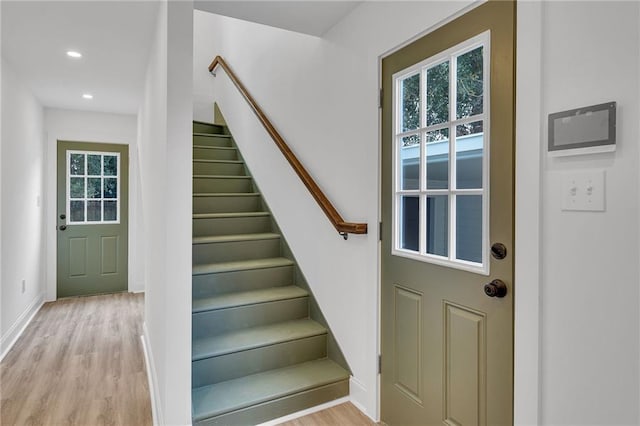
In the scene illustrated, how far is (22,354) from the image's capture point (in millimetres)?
2973

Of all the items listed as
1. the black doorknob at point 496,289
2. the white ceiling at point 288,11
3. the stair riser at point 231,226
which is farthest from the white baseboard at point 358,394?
the white ceiling at point 288,11

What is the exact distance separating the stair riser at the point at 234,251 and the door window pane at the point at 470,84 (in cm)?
196

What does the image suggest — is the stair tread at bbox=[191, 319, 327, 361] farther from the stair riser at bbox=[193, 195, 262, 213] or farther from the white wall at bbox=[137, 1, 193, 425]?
the stair riser at bbox=[193, 195, 262, 213]

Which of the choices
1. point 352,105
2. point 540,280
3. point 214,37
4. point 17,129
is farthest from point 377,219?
point 214,37

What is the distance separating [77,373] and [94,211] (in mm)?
2833

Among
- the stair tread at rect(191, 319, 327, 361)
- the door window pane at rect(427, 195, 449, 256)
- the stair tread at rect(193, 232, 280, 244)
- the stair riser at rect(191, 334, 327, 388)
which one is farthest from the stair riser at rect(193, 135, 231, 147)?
the door window pane at rect(427, 195, 449, 256)

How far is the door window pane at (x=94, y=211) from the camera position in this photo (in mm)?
4887

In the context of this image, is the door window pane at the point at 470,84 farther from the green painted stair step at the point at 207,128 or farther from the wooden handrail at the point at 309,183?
the green painted stair step at the point at 207,128

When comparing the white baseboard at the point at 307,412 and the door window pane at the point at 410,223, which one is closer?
the door window pane at the point at 410,223

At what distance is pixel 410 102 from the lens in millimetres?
1819

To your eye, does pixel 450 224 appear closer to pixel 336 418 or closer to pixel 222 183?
pixel 336 418

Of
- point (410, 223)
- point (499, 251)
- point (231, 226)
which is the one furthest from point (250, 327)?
point (499, 251)

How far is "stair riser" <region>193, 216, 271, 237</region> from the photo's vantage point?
3.09m

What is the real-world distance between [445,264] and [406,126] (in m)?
0.71
